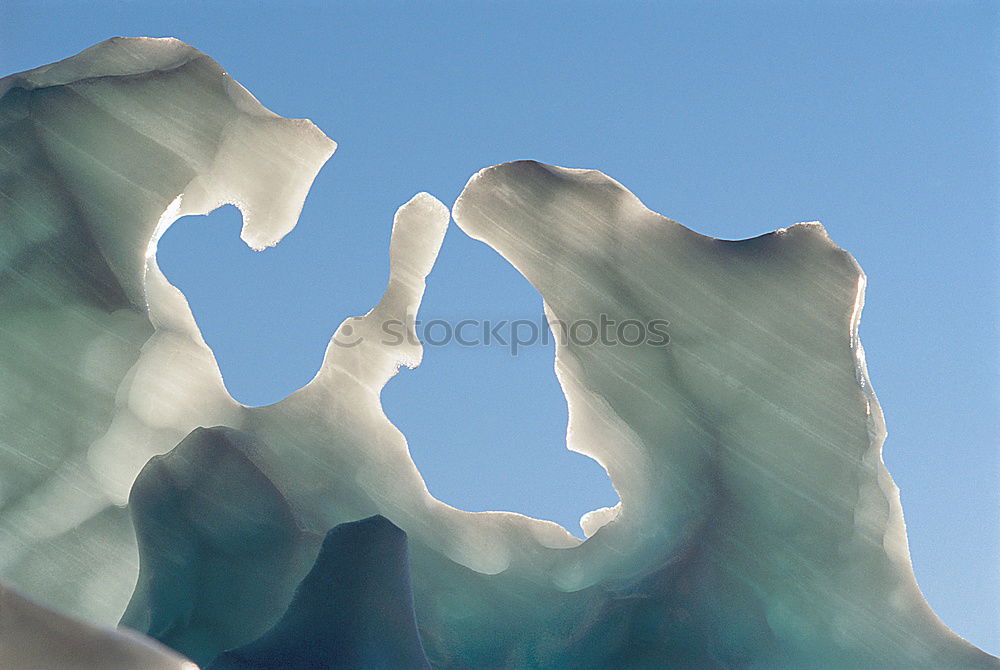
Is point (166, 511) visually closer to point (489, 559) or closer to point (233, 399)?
point (233, 399)

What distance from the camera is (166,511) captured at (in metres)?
3.22

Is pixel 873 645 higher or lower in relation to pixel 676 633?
higher

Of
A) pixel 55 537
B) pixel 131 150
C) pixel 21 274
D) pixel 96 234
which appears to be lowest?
pixel 55 537

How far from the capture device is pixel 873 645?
3.25m

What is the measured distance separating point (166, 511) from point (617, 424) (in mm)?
1434

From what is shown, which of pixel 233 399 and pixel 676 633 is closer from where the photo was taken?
pixel 676 633

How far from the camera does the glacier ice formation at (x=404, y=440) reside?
325 centimetres

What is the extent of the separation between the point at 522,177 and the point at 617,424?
86 centimetres

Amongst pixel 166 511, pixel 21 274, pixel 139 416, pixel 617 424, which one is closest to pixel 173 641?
pixel 166 511

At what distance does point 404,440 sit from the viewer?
3578mm

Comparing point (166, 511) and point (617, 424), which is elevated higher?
point (617, 424)

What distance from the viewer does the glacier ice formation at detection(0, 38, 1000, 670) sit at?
10.7ft

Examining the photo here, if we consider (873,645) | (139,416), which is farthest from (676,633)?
(139,416)

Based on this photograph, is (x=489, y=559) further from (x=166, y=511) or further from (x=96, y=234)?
(x=96, y=234)
